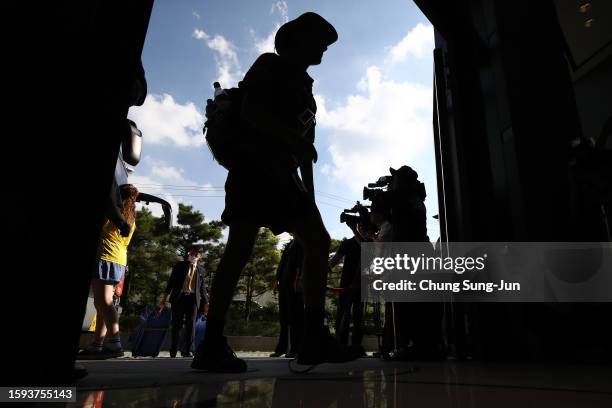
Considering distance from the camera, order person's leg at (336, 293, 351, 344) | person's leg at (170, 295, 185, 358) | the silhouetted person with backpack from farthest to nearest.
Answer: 1. person's leg at (170, 295, 185, 358)
2. person's leg at (336, 293, 351, 344)
3. the silhouetted person with backpack

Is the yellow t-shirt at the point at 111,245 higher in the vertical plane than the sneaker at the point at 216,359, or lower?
higher

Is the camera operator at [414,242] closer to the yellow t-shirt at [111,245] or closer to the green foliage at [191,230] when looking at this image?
the yellow t-shirt at [111,245]

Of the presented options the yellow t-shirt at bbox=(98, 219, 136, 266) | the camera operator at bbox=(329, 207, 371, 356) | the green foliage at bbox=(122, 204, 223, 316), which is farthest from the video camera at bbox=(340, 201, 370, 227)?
the green foliage at bbox=(122, 204, 223, 316)

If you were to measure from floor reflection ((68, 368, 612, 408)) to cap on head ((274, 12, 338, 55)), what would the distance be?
1.47 meters

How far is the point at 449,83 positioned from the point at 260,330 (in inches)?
527

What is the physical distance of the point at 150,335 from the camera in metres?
4.80

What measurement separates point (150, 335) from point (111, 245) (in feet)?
7.74

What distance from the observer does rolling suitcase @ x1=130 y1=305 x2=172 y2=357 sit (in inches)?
184

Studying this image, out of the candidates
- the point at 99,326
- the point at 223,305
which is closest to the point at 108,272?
the point at 99,326

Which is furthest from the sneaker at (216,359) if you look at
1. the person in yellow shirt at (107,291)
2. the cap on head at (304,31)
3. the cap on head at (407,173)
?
the cap on head at (407,173)

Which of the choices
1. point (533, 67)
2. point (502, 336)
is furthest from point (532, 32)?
point (502, 336)

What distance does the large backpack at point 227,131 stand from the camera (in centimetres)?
161

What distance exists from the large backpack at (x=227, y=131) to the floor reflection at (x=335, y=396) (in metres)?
0.93

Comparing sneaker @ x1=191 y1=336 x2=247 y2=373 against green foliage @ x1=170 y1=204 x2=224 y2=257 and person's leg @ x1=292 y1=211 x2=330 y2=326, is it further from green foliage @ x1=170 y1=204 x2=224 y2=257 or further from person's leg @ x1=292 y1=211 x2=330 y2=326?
green foliage @ x1=170 y1=204 x2=224 y2=257
